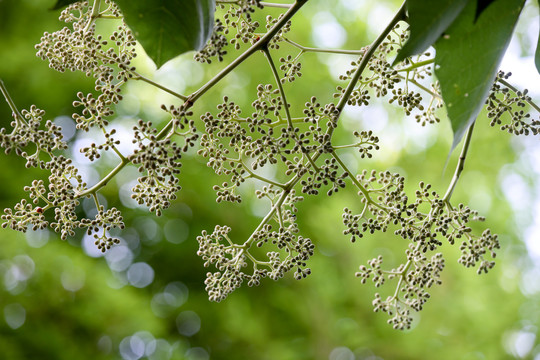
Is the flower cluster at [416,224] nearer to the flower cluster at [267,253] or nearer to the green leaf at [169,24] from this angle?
the flower cluster at [267,253]

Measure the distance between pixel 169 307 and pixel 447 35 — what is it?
12.8 ft

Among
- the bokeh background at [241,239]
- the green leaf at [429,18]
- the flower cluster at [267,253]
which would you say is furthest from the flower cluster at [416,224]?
the bokeh background at [241,239]

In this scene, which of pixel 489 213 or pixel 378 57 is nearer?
pixel 378 57

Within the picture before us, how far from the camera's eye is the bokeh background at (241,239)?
134 inches

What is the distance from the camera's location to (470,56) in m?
0.44

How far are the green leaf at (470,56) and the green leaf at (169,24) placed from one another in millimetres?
184

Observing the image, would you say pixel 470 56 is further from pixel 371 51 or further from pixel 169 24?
pixel 169 24

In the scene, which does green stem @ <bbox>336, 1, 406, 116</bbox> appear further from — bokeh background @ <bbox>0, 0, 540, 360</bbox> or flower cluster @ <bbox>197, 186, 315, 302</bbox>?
bokeh background @ <bbox>0, 0, 540, 360</bbox>

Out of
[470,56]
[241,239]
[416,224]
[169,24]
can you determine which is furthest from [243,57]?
[241,239]

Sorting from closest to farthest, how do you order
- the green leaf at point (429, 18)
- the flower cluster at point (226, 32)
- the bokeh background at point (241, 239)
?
the green leaf at point (429, 18)
the flower cluster at point (226, 32)
the bokeh background at point (241, 239)

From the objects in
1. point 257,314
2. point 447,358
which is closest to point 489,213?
point 447,358

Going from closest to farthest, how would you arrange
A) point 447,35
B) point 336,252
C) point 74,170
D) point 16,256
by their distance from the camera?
point 447,35 → point 74,170 → point 16,256 → point 336,252

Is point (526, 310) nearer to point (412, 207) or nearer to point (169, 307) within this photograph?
point (169, 307)

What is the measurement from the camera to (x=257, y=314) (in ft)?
14.1
